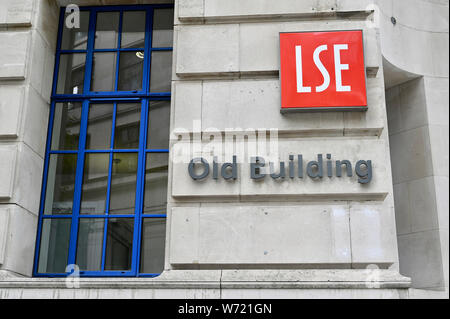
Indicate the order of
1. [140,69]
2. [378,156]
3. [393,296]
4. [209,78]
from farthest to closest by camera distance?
[140,69], [209,78], [378,156], [393,296]

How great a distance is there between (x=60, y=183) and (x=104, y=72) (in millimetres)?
2147

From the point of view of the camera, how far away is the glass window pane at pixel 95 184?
981cm

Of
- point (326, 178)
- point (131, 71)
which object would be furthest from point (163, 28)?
point (326, 178)

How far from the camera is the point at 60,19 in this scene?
36.0ft

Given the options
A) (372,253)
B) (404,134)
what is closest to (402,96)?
(404,134)

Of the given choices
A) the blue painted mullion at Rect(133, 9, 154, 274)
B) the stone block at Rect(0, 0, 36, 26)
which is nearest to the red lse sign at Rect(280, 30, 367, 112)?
the blue painted mullion at Rect(133, 9, 154, 274)

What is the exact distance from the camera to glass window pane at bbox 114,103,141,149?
10148 mm

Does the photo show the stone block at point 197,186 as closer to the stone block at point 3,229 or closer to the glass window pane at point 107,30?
the stone block at point 3,229

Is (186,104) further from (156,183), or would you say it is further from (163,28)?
(163,28)

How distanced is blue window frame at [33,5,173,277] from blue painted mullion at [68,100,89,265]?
17mm

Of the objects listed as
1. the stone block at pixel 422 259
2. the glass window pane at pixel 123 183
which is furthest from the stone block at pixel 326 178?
the glass window pane at pixel 123 183

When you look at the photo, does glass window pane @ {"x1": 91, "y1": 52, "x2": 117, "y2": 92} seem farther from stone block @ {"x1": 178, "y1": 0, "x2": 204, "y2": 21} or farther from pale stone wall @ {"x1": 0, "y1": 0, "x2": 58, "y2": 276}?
stone block @ {"x1": 178, "y1": 0, "x2": 204, "y2": 21}
